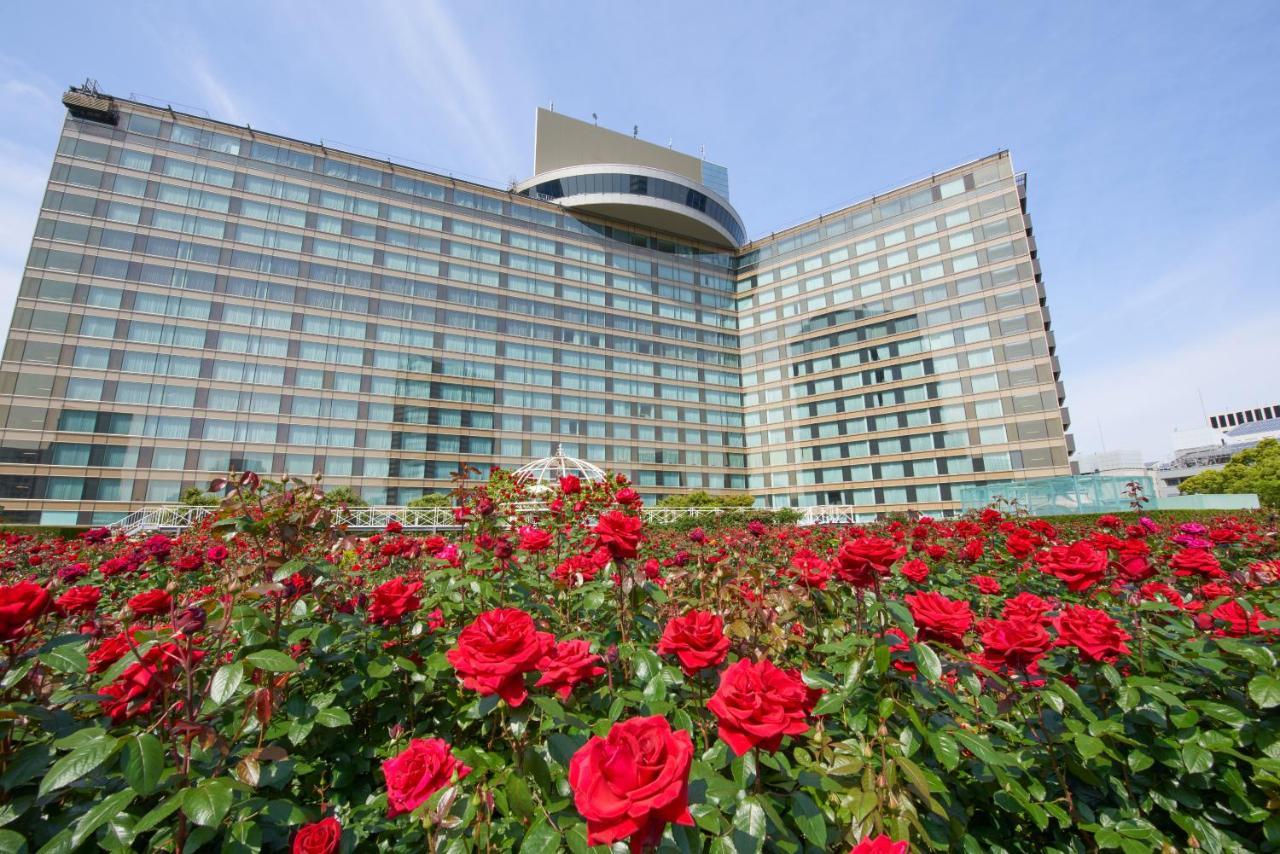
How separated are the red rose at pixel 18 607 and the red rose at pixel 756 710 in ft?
A: 7.80

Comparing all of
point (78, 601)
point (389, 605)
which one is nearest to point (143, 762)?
point (389, 605)

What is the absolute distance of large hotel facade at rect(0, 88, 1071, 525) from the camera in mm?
35562

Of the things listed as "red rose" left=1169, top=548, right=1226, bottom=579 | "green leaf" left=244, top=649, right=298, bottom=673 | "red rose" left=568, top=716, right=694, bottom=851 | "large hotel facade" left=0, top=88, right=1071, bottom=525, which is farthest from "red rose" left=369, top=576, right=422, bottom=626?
"large hotel facade" left=0, top=88, right=1071, bottom=525

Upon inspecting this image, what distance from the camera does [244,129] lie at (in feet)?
138

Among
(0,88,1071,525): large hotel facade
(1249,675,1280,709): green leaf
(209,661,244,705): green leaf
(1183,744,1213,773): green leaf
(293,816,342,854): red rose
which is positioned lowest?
(1183,744,1213,773): green leaf

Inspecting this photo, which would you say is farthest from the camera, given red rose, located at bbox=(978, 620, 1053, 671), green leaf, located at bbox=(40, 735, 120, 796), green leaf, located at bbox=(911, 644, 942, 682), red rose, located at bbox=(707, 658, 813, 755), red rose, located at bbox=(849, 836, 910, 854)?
red rose, located at bbox=(978, 620, 1053, 671)

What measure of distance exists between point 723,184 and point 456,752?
279 ft

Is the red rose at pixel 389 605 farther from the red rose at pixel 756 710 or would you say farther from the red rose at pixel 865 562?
the red rose at pixel 865 562

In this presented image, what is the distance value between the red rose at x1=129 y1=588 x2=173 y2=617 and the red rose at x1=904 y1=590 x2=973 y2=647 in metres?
3.59

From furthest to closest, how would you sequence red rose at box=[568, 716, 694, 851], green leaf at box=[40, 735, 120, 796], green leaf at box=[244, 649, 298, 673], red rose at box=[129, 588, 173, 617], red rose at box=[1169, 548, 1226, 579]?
red rose at box=[1169, 548, 1226, 579]
red rose at box=[129, 588, 173, 617]
green leaf at box=[244, 649, 298, 673]
green leaf at box=[40, 735, 120, 796]
red rose at box=[568, 716, 694, 851]

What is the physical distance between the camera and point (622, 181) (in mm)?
53969

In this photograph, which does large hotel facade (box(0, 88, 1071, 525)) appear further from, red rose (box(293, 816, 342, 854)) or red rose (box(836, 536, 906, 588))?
red rose (box(836, 536, 906, 588))

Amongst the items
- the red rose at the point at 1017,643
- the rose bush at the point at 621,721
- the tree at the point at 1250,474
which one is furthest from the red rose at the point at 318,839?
the tree at the point at 1250,474

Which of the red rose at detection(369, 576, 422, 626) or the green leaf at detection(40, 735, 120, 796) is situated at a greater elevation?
the red rose at detection(369, 576, 422, 626)
